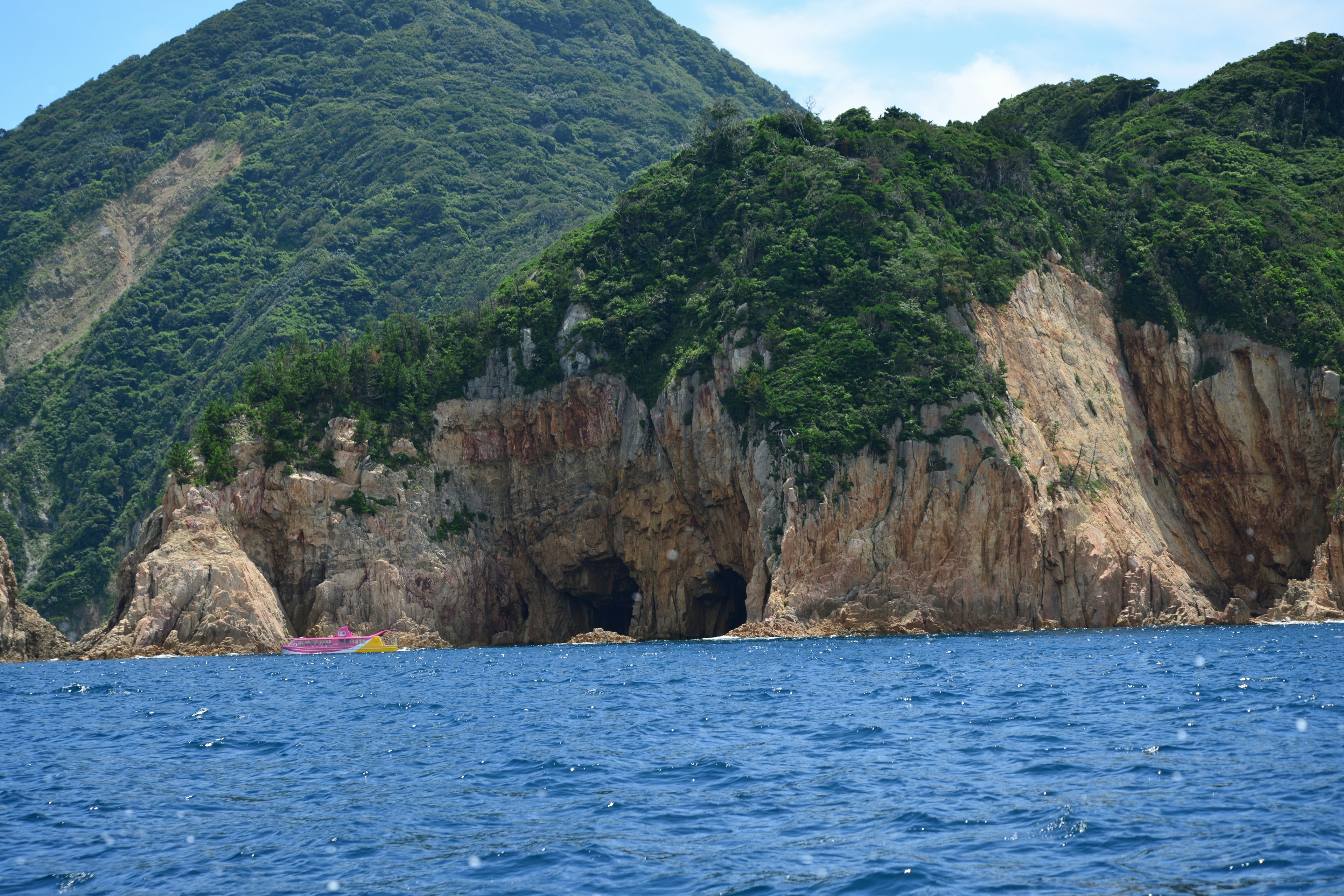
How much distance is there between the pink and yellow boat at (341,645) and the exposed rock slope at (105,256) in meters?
88.9

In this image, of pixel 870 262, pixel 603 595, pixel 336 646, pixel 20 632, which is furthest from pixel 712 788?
pixel 603 595

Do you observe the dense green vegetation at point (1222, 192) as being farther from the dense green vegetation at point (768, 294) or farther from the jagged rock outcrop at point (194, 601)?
the jagged rock outcrop at point (194, 601)

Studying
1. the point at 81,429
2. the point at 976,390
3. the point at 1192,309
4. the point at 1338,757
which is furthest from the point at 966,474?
the point at 81,429

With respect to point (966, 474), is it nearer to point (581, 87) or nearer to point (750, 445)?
point (750, 445)

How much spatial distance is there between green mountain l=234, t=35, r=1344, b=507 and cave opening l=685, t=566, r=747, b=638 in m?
11.6

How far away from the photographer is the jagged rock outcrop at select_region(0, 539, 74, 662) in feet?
224

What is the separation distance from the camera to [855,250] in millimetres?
76062

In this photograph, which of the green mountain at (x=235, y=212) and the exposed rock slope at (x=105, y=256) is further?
the exposed rock slope at (x=105, y=256)

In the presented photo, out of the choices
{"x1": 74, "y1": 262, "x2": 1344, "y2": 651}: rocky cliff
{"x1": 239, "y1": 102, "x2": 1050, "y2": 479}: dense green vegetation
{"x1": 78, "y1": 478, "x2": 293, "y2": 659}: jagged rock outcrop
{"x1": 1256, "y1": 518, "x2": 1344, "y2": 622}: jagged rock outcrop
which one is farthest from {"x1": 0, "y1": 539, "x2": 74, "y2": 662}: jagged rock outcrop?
{"x1": 1256, "y1": 518, "x2": 1344, "y2": 622}: jagged rock outcrop

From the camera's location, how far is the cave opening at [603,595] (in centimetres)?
8100

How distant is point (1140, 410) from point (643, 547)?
31285mm

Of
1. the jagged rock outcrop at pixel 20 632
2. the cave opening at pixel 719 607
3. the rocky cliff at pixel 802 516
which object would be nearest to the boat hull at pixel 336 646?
the rocky cliff at pixel 802 516

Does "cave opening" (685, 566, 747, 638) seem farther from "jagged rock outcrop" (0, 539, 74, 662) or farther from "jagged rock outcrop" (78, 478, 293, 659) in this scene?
"jagged rock outcrop" (0, 539, 74, 662)

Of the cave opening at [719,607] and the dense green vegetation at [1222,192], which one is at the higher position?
the dense green vegetation at [1222,192]
